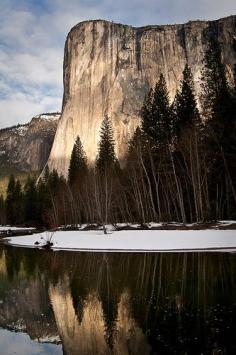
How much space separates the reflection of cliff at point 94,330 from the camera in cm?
783

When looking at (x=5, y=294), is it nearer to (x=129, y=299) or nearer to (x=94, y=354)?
(x=129, y=299)

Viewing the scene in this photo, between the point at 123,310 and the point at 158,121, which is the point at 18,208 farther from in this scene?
the point at 123,310

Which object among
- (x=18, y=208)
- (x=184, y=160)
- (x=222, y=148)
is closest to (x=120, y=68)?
(x=18, y=208)

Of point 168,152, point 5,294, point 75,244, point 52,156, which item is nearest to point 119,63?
point 52,156

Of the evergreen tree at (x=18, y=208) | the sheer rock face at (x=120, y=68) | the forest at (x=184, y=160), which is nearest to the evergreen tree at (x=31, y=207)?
the evergreen tree at (x=18, y=208)

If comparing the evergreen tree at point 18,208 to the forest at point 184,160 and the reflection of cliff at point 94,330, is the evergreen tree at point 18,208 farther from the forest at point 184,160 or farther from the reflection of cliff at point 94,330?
the reflection of cliff at point 94,330

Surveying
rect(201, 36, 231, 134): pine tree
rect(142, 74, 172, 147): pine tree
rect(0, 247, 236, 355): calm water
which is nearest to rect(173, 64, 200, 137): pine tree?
rect(142, 74, 172, 147): pine tree

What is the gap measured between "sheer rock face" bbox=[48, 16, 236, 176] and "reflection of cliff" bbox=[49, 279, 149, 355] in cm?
9481

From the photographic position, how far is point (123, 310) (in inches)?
416

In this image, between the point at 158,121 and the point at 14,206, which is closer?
the point at 158,121

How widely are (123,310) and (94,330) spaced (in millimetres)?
1640

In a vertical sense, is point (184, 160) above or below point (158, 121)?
below

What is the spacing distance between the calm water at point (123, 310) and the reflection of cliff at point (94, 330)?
19 mm

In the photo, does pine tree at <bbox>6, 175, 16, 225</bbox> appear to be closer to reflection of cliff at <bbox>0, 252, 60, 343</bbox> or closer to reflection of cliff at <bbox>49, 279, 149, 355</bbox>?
reflection of cliff at <bbox>0, 252, 60, 343</bbox>
